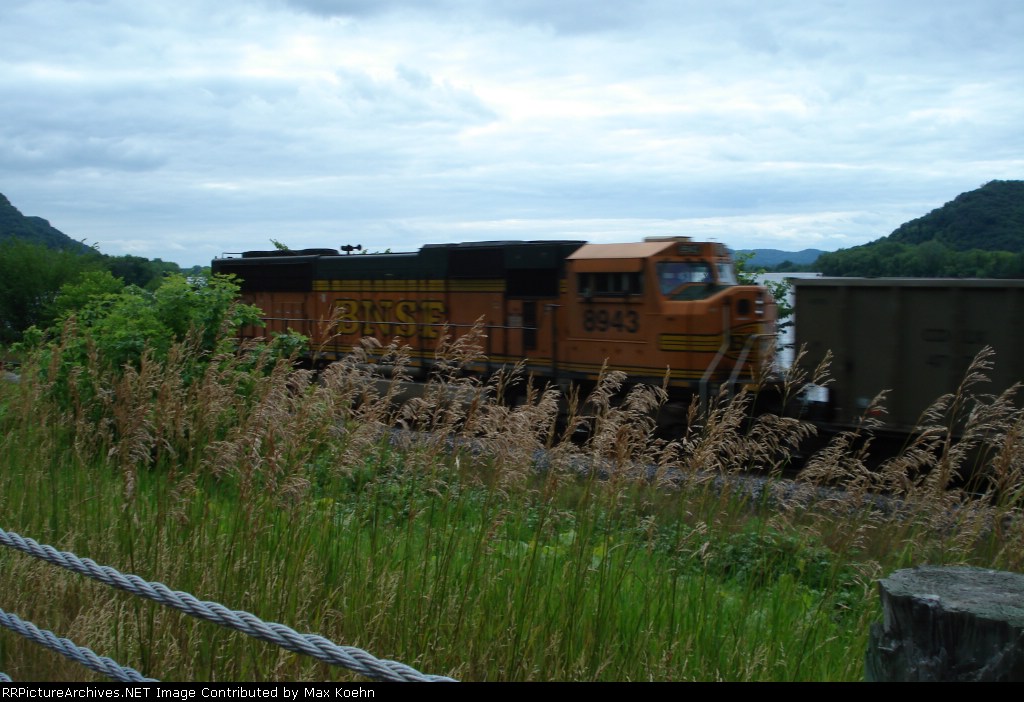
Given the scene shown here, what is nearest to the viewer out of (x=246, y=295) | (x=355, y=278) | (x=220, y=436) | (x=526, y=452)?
(x=526, y=452)

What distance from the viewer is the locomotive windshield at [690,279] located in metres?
13.0

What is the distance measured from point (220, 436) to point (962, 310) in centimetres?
893

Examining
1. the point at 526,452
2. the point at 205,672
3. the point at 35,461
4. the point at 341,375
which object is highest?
the point at 341,375

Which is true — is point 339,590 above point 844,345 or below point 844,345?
below

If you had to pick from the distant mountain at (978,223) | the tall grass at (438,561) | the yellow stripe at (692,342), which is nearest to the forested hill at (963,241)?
the distant mountain at (978,223)

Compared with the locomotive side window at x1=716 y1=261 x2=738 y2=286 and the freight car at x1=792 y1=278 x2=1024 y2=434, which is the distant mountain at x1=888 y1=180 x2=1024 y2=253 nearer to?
the freight car at x1=792 y1=278 x2=1024 y2=434

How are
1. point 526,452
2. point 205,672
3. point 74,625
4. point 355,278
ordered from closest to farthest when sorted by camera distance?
point 205,672 < point 74,625 < point 526,452 < point 355,278

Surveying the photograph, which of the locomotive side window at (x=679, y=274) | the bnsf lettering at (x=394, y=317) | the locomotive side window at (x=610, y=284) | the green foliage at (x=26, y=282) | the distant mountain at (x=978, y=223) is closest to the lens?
the distant mountain at (x=978, y=223)

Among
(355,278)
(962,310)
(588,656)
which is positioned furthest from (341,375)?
(355,278)

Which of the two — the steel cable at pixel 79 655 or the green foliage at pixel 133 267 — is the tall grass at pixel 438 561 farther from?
the green foliage at pixel 133 267

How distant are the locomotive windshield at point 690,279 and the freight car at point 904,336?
59.5 inches

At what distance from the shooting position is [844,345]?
11.6 meters

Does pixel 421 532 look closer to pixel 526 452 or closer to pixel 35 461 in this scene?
pixel 526 452

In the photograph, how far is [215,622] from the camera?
89.5 inches
